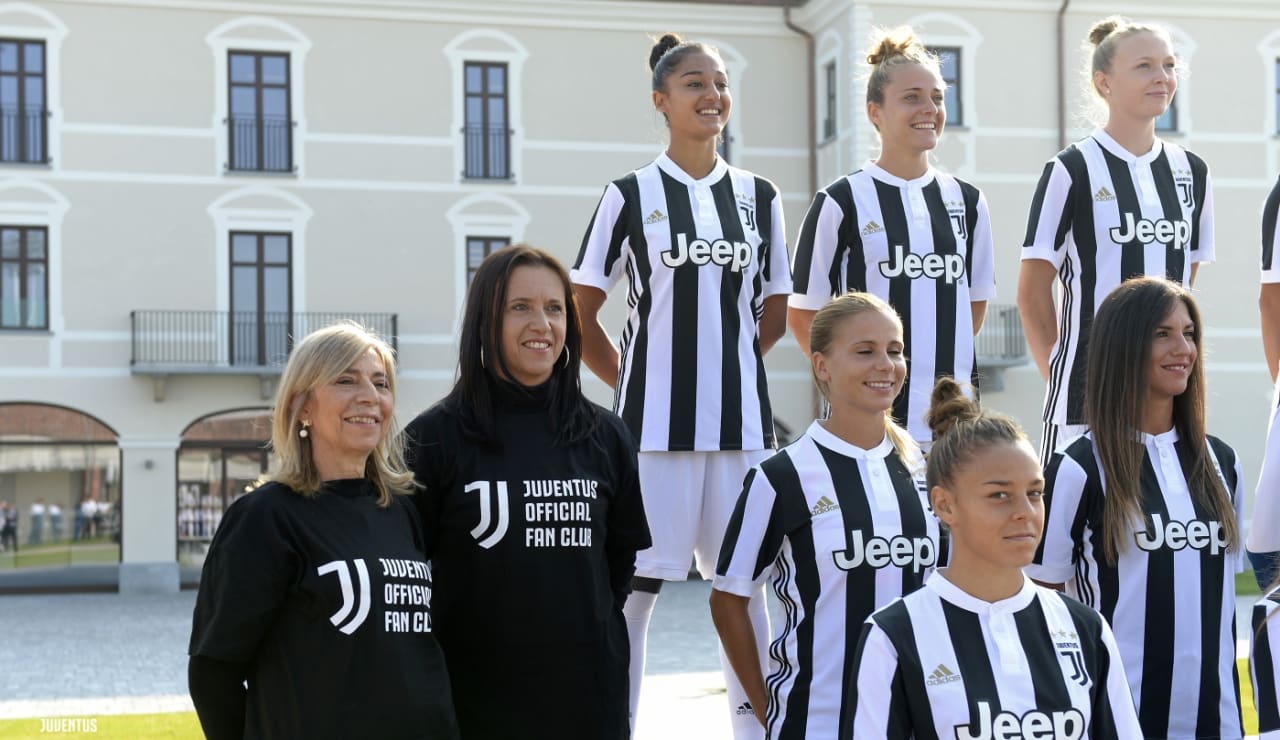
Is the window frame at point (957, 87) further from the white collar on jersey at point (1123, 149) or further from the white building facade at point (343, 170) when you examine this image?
the white collar on jersey at point (1123, 149)

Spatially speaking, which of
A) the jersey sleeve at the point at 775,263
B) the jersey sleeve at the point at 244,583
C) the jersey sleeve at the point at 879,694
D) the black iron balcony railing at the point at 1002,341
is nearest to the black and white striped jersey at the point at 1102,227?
the jersey sleeve at the point at 775,263

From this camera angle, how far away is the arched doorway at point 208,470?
26859mm

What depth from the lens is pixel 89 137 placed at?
85.3ft

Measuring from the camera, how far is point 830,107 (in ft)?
91.5

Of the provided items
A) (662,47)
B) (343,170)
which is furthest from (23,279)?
(662,47)

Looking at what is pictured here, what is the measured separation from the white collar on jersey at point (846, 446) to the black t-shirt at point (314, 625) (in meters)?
1.21

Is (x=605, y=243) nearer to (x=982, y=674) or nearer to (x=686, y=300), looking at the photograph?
(x=686, y=300)

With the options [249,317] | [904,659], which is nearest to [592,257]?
[904,659]

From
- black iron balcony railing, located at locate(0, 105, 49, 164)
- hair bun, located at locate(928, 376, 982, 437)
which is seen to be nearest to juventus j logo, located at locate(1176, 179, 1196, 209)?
hair bun, located at locate(928, 376, 982, 437)

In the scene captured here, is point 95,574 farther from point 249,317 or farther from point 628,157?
point 628,157

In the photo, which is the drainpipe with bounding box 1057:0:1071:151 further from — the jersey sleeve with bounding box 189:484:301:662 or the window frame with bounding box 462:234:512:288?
the jersey sleeve with bounding box 189:484:301:662

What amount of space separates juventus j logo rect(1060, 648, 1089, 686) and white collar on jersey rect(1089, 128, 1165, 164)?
2.71 metres

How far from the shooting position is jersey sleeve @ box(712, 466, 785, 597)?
431cm

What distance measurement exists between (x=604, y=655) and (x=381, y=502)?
69cm
